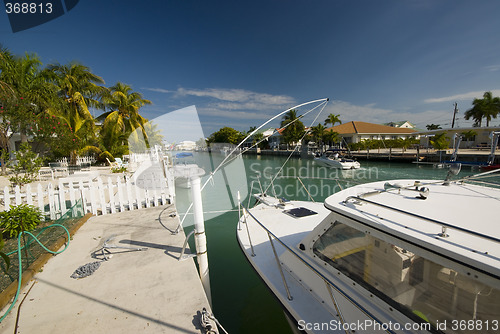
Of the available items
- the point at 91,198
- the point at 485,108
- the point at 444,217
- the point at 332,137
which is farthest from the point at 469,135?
the point at 91,198

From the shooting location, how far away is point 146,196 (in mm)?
6129

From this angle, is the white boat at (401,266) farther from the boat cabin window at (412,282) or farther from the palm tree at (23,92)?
the palm tree at (23,92)

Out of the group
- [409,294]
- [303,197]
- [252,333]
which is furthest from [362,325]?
[303,197]

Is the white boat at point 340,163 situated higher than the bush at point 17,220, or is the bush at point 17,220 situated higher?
the bush at point 17,220

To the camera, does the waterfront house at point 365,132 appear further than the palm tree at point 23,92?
Yes

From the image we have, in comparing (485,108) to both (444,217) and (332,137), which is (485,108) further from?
(444,217)

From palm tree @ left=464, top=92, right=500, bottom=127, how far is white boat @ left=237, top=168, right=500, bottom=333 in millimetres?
62154

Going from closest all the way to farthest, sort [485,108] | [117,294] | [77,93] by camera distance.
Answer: [117,294], [77,93], [485,108]

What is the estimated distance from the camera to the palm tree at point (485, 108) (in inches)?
1677

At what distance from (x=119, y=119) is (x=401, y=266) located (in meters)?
26.4

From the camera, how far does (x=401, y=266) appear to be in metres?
2.02

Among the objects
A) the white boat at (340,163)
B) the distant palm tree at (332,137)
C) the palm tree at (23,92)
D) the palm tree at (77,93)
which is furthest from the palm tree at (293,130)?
the palm tree at (23,92)

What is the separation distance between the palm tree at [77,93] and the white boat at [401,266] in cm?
2069

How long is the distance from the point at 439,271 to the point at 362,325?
35.6 inches
